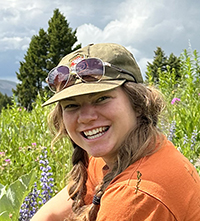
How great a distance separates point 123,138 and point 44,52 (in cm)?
3773

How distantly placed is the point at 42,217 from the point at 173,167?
101 centimetres

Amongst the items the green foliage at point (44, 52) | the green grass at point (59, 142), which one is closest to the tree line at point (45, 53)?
the green foliage at point (44, 52)

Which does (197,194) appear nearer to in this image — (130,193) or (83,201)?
(130,193)

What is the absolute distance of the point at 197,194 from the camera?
4.26 feet

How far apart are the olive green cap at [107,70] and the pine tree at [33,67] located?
113 feet

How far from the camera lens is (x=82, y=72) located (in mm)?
1486

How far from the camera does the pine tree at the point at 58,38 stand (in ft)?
120

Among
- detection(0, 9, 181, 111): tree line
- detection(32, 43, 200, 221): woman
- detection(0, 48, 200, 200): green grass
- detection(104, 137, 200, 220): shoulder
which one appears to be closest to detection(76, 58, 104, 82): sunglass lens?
detection(32, 43, 200, 221): woman

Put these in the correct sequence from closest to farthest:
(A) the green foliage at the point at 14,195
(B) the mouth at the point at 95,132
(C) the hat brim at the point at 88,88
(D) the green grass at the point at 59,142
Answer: (C) the hat brim at the point at 88,88, (B) the mouth at the point at 95,132, (A) the green foliage at the point at 14,195, (D) the green grass at the point at 59,142

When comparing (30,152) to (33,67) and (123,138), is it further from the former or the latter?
(33,67)

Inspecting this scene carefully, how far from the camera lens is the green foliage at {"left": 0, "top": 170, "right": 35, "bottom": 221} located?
188 cm

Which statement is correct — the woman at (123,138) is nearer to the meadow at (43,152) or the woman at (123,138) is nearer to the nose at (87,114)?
the nose at (87,114)

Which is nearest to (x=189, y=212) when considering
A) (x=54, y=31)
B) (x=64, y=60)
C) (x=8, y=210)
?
(x=64, y=60)

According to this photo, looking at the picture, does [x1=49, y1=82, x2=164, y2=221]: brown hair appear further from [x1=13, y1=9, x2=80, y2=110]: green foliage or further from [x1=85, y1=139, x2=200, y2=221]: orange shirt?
[x1=13, y1=9, x2=80, y2=110]: green foliage
